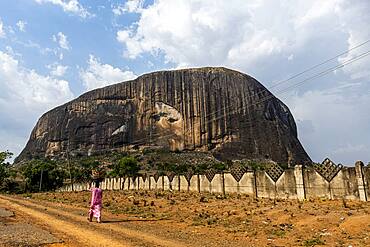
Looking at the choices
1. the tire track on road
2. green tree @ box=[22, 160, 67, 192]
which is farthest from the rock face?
the tire track on road

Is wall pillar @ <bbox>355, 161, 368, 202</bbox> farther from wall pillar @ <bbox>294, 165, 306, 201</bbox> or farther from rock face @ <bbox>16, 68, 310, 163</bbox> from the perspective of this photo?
rock face @ <bbox>16, 68, 310, 163</bbox>

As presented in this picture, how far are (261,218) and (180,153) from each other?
125197 mm

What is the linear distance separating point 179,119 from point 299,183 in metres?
134

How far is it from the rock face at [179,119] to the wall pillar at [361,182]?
126576mm

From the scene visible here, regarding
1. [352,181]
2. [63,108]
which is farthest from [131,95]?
[352,181]

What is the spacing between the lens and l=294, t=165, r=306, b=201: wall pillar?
18.3m

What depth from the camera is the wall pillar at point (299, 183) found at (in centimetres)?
1830

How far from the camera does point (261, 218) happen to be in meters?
14.1

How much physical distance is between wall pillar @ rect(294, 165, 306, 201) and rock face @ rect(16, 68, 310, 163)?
12375cm

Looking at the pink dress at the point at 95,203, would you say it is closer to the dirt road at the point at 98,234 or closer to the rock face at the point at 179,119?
the dirt road at the point at 98,234

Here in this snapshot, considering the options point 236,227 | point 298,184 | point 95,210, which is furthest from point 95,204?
point 298,184

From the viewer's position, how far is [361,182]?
1564 centimetres

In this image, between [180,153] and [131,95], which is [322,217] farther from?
[131,95]

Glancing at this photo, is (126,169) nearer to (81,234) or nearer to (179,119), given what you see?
(81,234)
